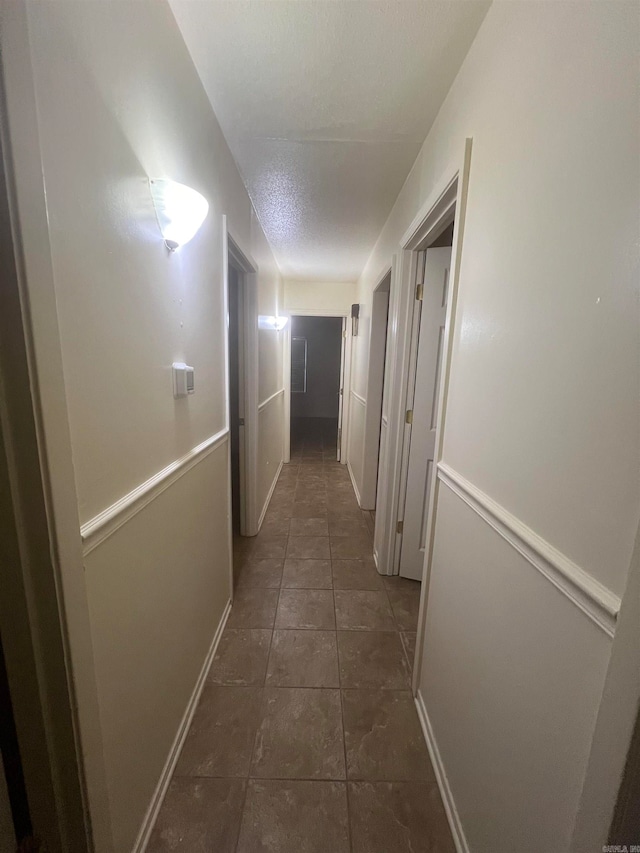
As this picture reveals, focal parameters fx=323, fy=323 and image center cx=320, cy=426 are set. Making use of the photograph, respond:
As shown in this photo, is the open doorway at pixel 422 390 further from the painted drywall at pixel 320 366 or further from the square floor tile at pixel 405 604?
the painted drywall at pixel 320 366

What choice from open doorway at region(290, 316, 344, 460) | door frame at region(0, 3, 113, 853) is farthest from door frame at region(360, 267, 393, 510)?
open doorway at region(290, 316, 344, 460)

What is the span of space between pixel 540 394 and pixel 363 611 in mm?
1686

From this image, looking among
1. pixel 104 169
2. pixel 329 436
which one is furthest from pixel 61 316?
pixel 329 436

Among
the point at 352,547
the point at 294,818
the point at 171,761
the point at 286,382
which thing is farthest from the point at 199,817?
the point at 286,382

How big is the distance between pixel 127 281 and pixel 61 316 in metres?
0.26

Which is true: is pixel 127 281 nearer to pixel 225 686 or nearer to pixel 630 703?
pixel 630 703

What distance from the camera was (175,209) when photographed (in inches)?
37.2

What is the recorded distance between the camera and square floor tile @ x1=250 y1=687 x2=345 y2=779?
114 centimetres

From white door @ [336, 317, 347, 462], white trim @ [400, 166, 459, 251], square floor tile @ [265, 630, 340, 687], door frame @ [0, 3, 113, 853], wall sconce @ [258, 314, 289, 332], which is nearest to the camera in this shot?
door frame @ [0, 3, 113, 853]

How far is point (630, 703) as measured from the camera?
468mm

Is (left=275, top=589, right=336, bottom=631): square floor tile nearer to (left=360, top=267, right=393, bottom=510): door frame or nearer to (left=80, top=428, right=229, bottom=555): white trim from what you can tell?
(left=80, top=428, right=229, bottom=555): white trim

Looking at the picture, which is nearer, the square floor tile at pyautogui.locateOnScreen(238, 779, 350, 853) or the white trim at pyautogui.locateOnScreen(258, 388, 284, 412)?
the square floor tile at pyautogui.locateOnScreen(238, 779, 350, 853)

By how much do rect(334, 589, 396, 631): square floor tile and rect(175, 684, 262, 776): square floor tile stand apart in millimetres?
592

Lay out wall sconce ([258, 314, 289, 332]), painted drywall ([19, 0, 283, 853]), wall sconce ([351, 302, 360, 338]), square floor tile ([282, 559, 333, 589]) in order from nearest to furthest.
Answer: painted drywall ([19, 0, 283, 853]), square floor tile ([282, 559, 333, 589]), wall sconce ([258, 314, 289, 332]), wall sconce ([351, 302, 360, 338])
